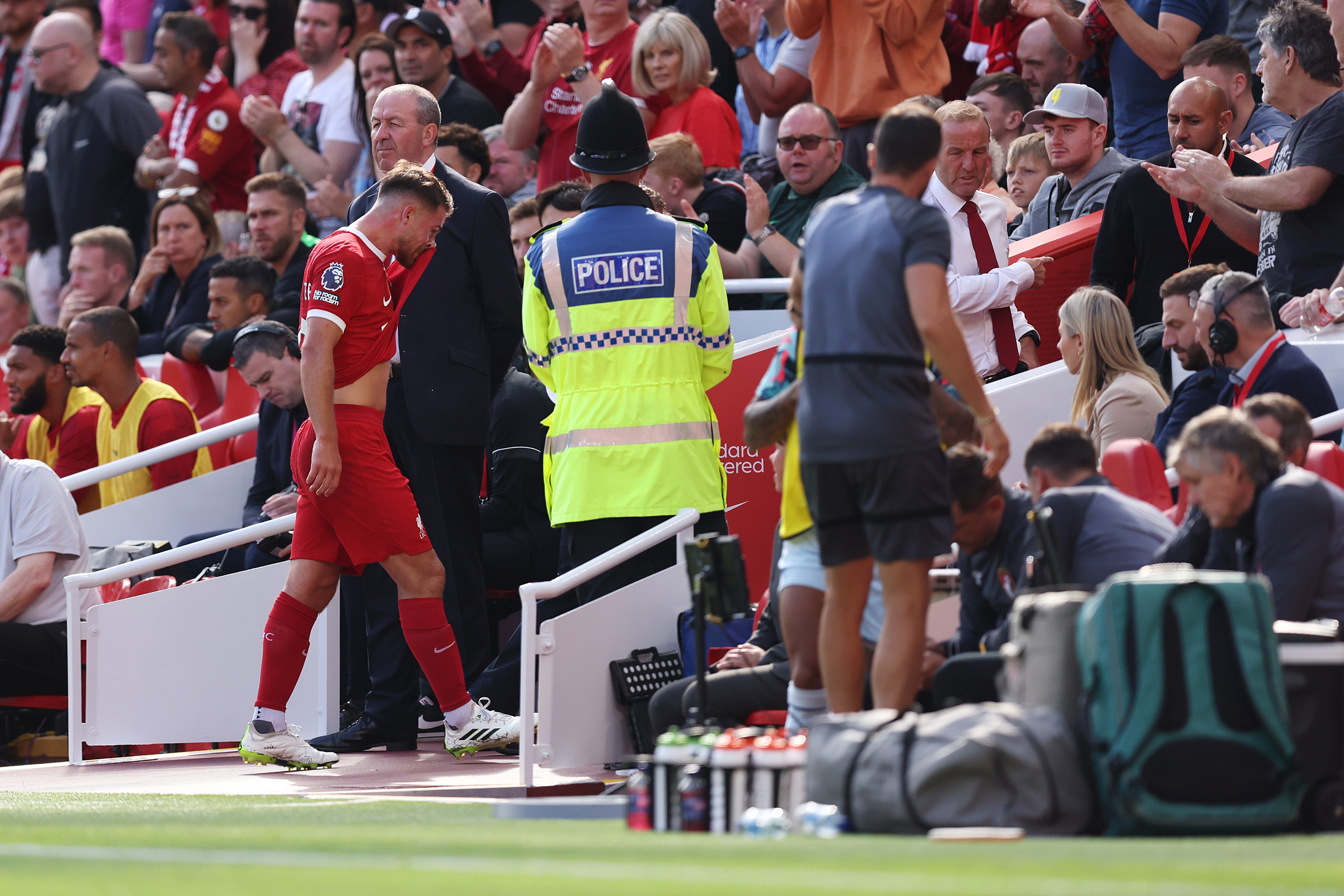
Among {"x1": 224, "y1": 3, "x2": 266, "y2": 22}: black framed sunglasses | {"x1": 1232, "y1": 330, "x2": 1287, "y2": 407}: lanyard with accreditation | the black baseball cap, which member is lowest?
{"x1": 1232, "y1": 330, "x2": 1287, "y2": 407}: lanyard with accreditation

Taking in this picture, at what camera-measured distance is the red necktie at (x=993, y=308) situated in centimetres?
769

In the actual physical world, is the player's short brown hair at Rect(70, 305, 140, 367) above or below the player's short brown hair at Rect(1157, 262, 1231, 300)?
above

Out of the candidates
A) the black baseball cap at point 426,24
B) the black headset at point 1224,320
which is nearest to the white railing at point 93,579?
the black headset at point 1224,320

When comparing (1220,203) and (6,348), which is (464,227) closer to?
(1220,203)

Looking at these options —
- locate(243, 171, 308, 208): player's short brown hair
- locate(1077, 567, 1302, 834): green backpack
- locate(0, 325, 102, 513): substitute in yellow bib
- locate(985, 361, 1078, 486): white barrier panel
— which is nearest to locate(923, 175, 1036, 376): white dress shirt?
locate(985, 361, 1078, 486): white barrier panel

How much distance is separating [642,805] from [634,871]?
105cm

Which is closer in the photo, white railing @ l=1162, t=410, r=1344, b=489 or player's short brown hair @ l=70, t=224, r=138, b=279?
white railing @ l=1162, t=410, r=1344, b=489

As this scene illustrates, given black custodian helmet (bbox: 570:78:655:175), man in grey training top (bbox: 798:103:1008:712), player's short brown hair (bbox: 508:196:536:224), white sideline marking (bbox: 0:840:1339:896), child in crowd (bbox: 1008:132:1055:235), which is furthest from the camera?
child in crowd (bbox: 1008:132:1055:235)

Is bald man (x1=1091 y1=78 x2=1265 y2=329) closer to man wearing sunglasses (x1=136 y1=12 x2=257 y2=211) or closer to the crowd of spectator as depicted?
the crowd of spectator

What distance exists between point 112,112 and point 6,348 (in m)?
1.90

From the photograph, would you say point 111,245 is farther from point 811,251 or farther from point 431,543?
point 811,251

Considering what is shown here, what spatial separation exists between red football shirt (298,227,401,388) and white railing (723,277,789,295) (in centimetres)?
241

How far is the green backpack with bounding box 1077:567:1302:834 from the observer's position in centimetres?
436

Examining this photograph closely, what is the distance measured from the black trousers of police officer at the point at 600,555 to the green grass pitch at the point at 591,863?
2.00 meters
